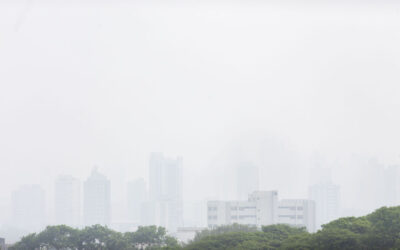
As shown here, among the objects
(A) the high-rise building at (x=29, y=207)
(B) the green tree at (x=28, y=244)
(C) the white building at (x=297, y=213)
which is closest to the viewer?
(B) the green tree at (x=28, y=244)

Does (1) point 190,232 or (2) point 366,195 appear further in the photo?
(2) point 366,195

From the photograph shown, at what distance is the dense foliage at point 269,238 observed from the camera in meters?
7.47

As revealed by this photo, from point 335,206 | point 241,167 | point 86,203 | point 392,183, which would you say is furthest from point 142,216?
point 392,183

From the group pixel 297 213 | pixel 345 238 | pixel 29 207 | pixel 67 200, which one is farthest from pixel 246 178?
pixel 345 238

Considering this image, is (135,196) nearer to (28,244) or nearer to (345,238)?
(28,244)

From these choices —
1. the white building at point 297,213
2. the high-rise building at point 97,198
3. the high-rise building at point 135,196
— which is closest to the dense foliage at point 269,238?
the white building at point 297,213

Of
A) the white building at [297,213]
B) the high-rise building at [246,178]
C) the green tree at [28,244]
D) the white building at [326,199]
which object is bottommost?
the green tree at [28,244]

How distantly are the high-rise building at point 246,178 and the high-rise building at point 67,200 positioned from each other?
13001 mm

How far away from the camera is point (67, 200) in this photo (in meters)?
54.1

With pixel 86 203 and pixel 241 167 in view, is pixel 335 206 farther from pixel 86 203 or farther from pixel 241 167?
pixel 86 203

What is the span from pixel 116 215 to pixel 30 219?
7.89 metres

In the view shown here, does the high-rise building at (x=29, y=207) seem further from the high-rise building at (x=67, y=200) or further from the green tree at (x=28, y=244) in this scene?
the green tree at (x=28, y=244)

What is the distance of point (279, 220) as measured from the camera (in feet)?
78.1

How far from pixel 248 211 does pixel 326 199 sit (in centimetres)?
2735
